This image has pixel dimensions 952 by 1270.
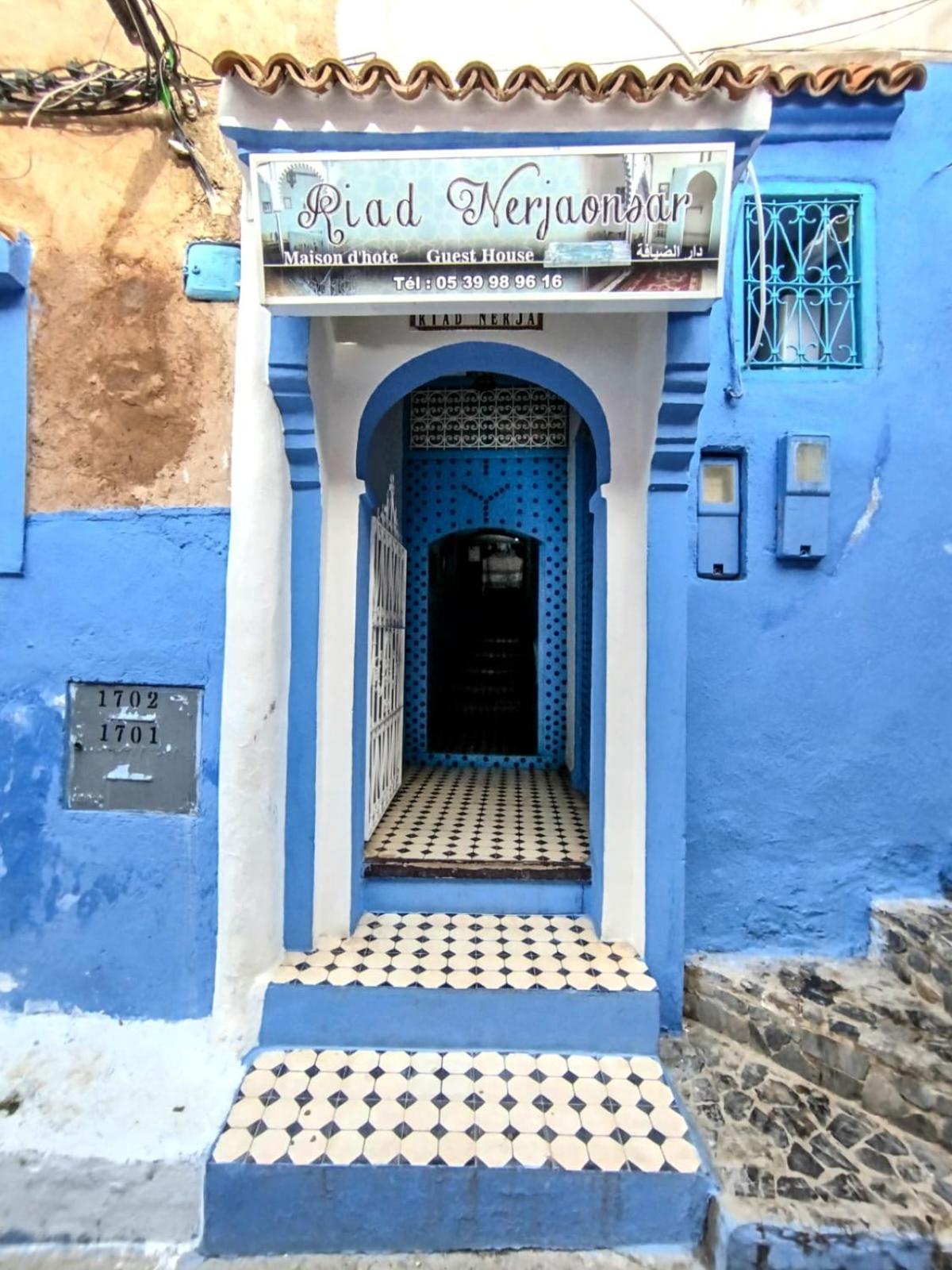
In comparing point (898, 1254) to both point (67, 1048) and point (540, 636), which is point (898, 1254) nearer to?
point (67, 1048)

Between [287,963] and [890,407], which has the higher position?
[890,407]

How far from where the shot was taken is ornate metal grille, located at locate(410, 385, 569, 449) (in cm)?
530

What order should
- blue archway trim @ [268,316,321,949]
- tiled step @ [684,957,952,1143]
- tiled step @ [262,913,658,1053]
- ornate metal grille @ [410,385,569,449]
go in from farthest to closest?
ornate metal grille @ [410,385,569,449], blue archway trim @ [268,316,321,949], tiled step @ [262,913,658,1053], tiled step @ [684,957,952,1143]

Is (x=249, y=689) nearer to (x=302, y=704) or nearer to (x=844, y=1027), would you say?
(x=302, y=704)

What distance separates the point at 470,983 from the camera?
2.67 m

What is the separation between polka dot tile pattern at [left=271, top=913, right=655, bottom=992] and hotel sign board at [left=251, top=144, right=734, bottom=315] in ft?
8.67

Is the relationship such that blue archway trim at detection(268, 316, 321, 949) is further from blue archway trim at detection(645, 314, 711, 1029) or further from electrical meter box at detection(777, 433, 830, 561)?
electrical meter box at detection(777, 433, 830, 561)

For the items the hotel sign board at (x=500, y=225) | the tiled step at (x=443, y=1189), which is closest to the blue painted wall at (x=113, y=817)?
the tiled step at (x=443, y=1189)

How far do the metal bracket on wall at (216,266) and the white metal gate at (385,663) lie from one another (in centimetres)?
124

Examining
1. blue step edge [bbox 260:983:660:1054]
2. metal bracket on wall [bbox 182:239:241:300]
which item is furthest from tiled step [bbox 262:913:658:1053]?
metal bracket on wall [bbox 182:239:241:300]

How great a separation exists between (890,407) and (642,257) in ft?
6.72

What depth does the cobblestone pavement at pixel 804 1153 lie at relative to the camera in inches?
81.6

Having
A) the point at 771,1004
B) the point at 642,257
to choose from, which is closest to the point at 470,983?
the point at 771,1004

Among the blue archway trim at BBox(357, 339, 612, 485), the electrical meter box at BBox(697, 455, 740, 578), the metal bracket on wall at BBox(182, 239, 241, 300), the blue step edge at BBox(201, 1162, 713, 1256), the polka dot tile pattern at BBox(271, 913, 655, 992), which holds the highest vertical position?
the metal bracket on wall at BBox(182, 239, 241, 300)
